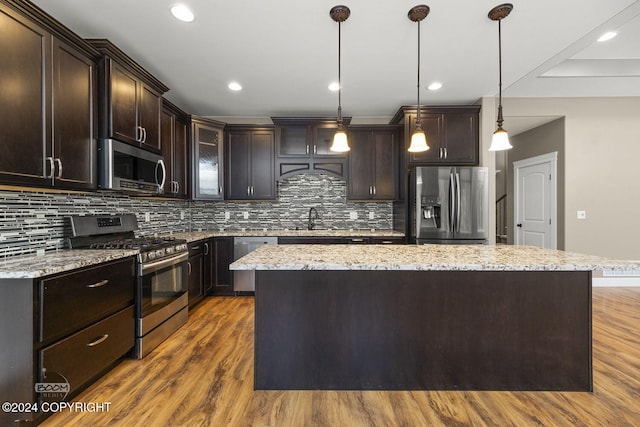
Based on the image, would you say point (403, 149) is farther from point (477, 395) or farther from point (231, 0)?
point (477, 395)

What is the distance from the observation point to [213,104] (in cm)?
394

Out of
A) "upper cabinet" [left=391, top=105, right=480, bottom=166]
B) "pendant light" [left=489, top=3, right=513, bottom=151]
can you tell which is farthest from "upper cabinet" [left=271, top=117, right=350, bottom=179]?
"pendant light" [left=489, top=3, right=513, bottom=151]

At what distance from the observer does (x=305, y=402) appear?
67.6 inches

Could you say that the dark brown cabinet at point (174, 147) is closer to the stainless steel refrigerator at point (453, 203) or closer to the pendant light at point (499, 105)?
the stainless steel refrigerator at point (453, 203)

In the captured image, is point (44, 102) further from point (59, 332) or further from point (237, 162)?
point (237, 162)

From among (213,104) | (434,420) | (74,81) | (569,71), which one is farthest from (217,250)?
(569,71)

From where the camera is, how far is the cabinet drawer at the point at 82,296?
1.54 meters

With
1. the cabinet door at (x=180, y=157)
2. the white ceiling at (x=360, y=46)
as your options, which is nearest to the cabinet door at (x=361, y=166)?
the white ceiling at (x=360, y=46)

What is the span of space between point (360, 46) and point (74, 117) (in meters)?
2.23

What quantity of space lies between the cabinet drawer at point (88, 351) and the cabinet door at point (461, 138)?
373 cm

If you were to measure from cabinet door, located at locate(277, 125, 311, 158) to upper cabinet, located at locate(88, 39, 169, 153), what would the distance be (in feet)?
5.12

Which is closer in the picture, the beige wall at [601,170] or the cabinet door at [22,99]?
the cabinet door at [22,99]

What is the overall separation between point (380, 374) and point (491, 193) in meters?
2.79

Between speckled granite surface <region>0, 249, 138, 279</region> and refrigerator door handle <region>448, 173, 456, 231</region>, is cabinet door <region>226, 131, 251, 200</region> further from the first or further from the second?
refrigerator door handle <region>448, 173, 456, 231</region>
